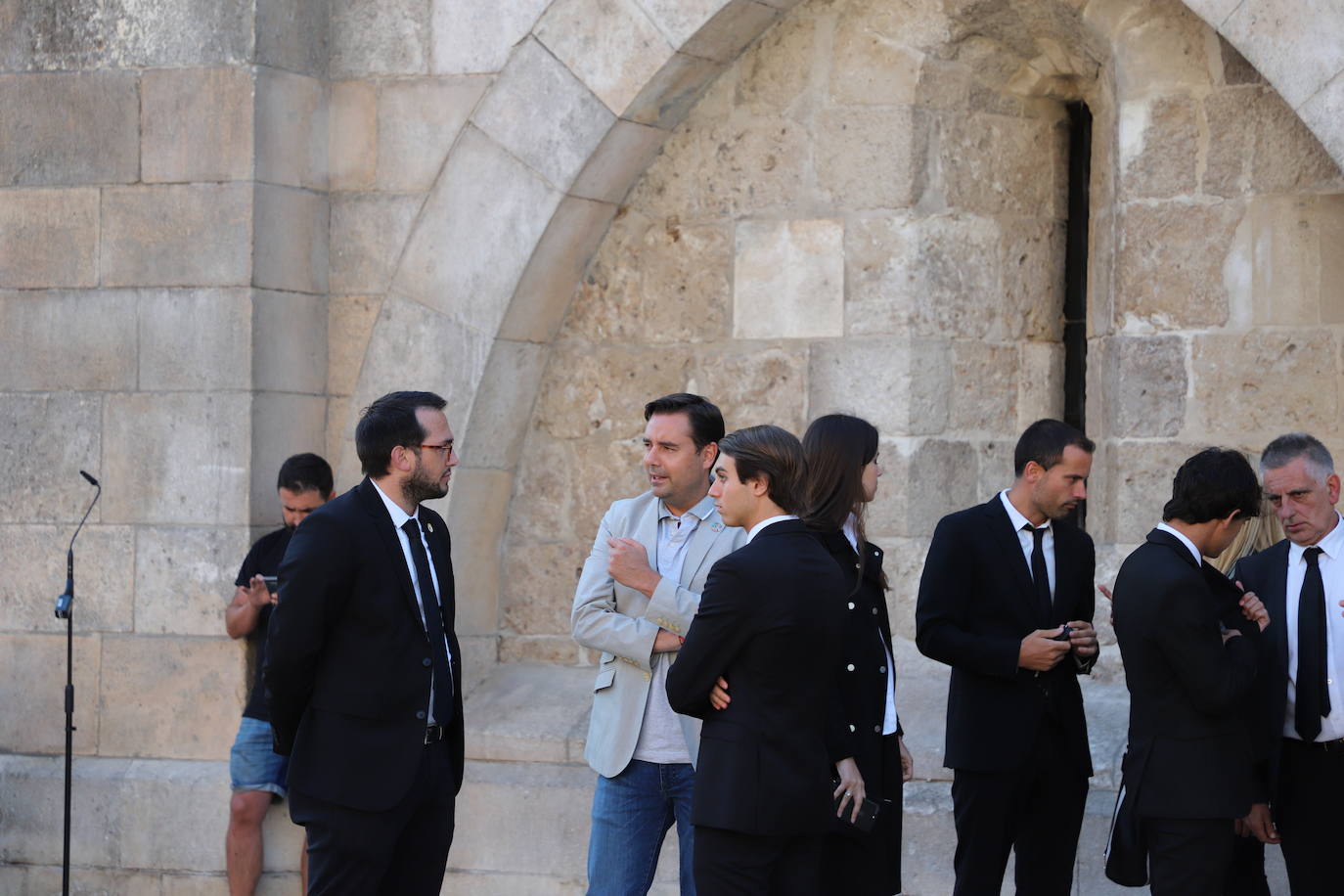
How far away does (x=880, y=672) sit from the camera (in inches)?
180

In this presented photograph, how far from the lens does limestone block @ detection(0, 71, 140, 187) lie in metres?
6.73

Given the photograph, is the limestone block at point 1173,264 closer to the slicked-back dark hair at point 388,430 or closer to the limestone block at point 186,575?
the slicked-back dark hair at point 388,430

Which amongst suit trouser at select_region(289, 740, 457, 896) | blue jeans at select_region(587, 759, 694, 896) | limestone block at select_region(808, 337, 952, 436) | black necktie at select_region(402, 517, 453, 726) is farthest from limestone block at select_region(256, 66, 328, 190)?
blue jeans at select_region(587, 759, 694, 896)

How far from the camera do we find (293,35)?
6.72m

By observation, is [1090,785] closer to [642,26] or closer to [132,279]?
[642,26]

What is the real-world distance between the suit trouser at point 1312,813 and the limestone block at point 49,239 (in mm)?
4552

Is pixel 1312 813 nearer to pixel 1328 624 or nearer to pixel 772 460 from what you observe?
pixel 1328 624

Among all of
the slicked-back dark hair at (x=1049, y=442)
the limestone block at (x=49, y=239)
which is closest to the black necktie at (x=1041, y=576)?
the slicked-back dark hair at (x=1049, y=442)

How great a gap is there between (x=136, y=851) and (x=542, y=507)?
1.97 meters

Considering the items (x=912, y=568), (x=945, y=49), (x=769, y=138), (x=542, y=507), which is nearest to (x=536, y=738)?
(x=542, y=507)

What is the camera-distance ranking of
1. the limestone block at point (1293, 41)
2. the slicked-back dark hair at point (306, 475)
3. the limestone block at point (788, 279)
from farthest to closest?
the limestone block at point (788, 279)
the slicked-back dark hair at point (306, 475)
the limestone block at point (1293, 41)

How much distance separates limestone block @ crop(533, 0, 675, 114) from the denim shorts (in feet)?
8.34

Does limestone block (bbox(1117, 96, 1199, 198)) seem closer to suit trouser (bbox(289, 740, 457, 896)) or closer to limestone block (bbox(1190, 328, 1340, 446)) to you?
limestone block (bbox(1190, 328, 1340, 446))

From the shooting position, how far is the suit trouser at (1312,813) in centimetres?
467
